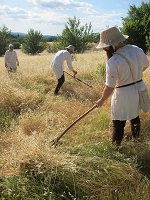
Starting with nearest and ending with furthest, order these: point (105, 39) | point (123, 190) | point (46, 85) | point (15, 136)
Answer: point (123, 190)
point (105, 39)
point (15, 136)
point (46, 85)

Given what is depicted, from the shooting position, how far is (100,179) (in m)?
3.28

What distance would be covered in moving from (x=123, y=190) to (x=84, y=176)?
0.45 m

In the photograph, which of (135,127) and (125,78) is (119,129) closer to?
(135,127)

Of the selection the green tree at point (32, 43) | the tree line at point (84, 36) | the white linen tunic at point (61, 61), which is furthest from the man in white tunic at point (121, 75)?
the green tree at point (32, 43)

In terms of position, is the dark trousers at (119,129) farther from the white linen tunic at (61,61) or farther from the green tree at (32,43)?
the green tree at (32,43)

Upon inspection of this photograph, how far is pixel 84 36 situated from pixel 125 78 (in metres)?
32.4

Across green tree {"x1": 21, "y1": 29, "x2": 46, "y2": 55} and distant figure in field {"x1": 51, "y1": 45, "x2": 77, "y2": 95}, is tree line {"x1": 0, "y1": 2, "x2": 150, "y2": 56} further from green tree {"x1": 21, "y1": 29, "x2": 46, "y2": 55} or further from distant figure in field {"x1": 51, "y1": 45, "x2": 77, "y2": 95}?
A: distant figure in field {"x1": 51, "y1": 45, "x2": 77, "y2": 95}

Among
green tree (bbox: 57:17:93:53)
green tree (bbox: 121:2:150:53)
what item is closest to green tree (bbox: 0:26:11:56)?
green tree (bbox: 57:17:93:53)

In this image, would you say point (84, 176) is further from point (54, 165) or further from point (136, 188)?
point (136, 188)

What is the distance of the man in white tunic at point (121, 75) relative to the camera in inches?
139

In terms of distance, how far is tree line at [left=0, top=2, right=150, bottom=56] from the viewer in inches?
835

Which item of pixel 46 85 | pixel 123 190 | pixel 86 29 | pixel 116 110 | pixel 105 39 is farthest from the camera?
pixel 86 29

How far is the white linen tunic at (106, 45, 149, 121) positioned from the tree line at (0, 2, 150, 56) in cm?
1416

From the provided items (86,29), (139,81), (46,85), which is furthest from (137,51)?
(86,29)
